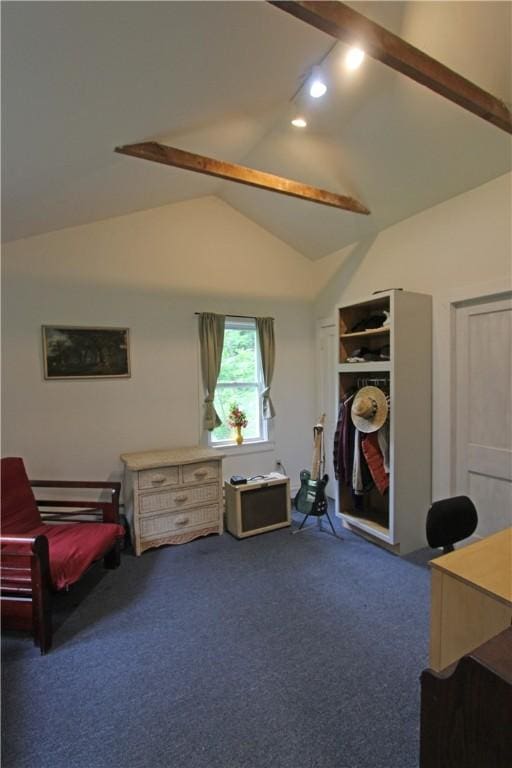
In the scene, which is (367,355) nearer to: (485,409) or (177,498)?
(485,409)

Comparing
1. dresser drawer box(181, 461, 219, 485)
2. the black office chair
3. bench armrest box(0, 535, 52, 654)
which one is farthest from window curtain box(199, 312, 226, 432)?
the black office chair

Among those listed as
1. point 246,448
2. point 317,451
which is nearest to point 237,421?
point 246,448

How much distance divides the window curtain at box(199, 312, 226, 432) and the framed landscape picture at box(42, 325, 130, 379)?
2.53 ft

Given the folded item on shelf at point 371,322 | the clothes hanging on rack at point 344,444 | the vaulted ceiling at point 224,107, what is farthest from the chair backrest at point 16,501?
the folded item on shelf at point 371,322

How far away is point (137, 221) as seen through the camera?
12.1 feet

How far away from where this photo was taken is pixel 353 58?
212 cm

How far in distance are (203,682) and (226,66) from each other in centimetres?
303

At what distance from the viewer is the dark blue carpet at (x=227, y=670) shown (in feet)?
4.88

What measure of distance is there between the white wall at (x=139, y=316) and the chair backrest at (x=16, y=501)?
1.71 feet

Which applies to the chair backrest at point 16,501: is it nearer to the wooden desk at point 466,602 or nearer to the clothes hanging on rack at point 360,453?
the clothes hanging on rack at point 360,453

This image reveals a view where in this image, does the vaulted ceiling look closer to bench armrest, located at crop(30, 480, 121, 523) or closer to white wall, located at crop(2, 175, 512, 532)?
white wall, located at crop(2, 175, 512, 532)

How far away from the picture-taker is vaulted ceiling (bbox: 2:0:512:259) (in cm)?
144

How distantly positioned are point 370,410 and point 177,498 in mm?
1837

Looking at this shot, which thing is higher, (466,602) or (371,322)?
(371,322)
